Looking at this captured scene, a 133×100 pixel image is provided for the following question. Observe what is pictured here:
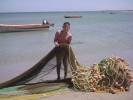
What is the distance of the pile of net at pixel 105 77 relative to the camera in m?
7.19

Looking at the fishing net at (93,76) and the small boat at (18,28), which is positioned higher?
the fishing net at (93,76)

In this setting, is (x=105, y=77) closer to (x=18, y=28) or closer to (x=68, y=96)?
(x=68, y=96)

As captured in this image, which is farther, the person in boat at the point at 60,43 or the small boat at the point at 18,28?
the small boat at the point at 18,28

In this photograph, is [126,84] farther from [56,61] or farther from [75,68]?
[56,61]

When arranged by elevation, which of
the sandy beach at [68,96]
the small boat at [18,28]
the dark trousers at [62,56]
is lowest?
the small boat at [18,28]

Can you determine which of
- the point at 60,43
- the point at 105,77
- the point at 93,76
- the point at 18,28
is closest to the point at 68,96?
the point at 93,76

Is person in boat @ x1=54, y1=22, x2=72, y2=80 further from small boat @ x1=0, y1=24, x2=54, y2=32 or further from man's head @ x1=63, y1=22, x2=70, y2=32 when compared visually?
small boat @ x1=0, y1=24, x2=54, y2=32

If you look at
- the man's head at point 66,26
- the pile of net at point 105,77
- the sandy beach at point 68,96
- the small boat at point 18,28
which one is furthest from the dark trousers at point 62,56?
the small boat at point 18,28

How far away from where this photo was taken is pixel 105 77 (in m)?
7.32

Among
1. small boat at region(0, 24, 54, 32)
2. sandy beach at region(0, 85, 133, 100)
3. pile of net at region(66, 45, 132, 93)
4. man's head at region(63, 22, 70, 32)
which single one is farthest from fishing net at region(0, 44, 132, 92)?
small boat at region(0, 24, 54, 32)

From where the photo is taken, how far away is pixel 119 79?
7332 millimetres

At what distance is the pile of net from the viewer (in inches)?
Answer: 283

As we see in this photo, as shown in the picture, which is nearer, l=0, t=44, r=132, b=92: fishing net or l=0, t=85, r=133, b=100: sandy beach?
l=0, t=85, r=133, b=100: sandy beach

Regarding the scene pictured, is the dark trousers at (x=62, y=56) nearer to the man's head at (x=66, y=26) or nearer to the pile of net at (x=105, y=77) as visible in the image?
the pile of net at (x=105, y=77)
